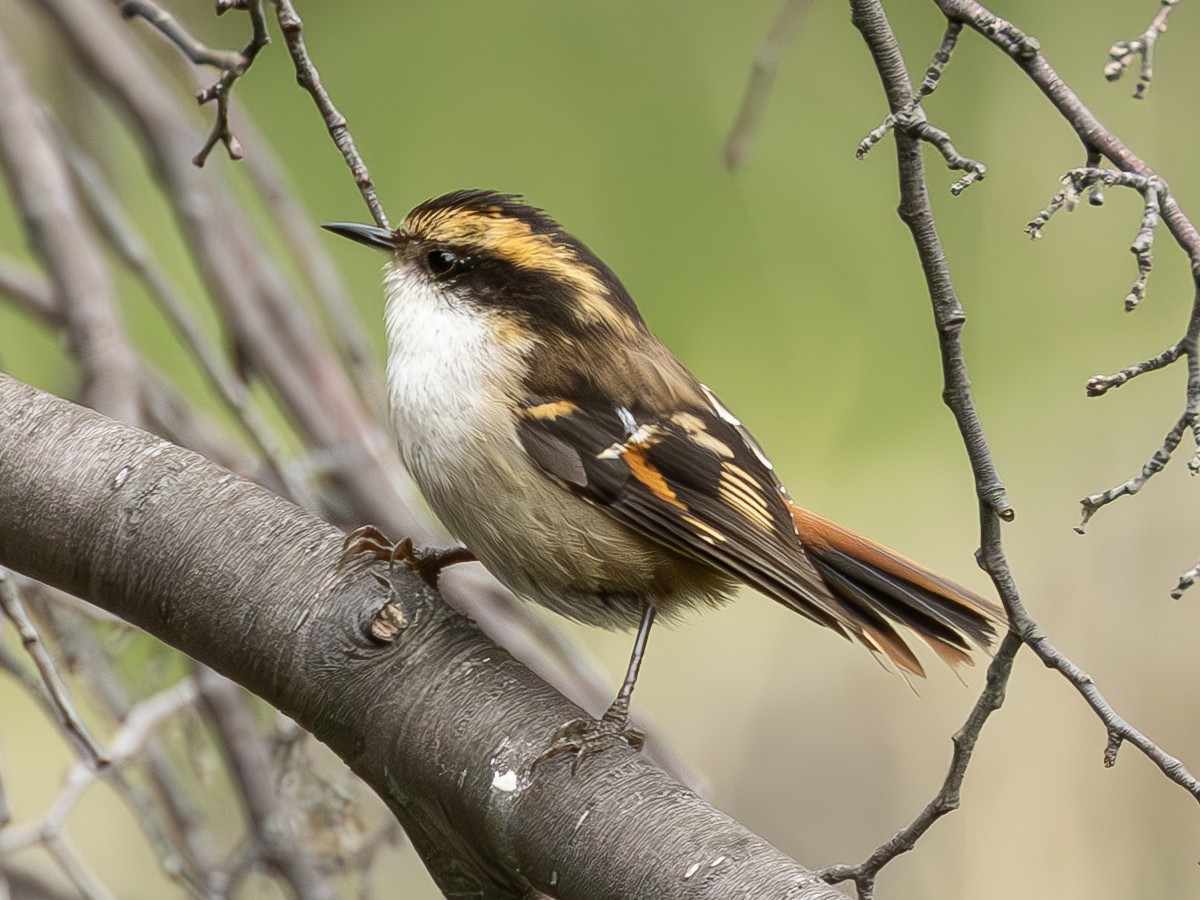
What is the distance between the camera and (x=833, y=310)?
3.57 meters

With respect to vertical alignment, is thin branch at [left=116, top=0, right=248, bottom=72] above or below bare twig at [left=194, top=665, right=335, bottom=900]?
above

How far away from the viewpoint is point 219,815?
2725 millimetres

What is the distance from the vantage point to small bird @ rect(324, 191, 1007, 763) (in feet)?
5.92

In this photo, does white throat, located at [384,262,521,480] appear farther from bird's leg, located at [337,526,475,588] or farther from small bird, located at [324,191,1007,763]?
bird's leg, located at [337,526,475,588]

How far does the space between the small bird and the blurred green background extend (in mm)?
1397

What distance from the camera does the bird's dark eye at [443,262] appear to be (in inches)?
80.8

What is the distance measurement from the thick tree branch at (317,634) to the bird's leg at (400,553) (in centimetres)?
3

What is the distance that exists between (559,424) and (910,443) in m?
1.85

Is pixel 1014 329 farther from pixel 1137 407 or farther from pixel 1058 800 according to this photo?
pixel 1058 800

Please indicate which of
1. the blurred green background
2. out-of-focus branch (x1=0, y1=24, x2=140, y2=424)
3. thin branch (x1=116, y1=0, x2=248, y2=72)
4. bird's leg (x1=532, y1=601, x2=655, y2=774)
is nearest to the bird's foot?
bird's leg (x1=532, y1=601, x2=655, y2=774)

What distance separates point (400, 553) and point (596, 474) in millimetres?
286

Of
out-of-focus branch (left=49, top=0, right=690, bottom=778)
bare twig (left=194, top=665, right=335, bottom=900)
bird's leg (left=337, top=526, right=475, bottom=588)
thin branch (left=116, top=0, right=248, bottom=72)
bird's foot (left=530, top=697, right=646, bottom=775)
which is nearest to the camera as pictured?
bird's foot (left=530, top=697, right=646, bottom=775)

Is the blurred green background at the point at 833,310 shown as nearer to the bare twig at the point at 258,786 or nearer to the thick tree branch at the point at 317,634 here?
the bare twig at the point at 258,786

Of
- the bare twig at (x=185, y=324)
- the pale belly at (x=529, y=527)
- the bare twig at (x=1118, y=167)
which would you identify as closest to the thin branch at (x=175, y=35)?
the pale belly at (x=529, y=527)
